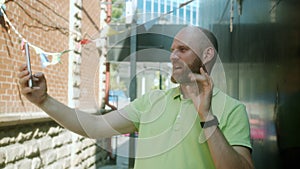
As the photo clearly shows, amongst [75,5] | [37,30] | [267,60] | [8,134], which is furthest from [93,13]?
[267,60]

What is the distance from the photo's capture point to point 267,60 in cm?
231

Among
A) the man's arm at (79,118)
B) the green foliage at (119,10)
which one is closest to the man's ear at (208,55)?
the man's arm at (79,118)

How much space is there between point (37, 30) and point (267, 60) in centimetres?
298

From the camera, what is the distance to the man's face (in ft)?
4.22

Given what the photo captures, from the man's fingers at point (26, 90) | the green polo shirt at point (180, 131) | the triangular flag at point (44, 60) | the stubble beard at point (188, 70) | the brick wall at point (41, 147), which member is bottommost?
the brick wall at point (41, 147)

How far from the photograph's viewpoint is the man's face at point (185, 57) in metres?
1.29

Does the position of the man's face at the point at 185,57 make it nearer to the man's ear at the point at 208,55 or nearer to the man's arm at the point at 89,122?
the man's ear at the point at 208,55

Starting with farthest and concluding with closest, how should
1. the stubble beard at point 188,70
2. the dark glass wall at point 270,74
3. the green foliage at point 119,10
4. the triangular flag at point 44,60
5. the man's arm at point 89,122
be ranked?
1. the triangular flag at point 44,60
2. the green foliage at point 119,10
3. the dark glass wall at point 270,74
4. the man's arm at point 89,122
5. the stubble beard at point 188,70

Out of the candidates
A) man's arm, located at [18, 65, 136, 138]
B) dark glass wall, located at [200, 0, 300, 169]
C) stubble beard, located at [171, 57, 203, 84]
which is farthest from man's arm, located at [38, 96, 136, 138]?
dark glass wall, located at [200, 0, 300, 169]

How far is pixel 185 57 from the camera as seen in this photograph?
4.28ft

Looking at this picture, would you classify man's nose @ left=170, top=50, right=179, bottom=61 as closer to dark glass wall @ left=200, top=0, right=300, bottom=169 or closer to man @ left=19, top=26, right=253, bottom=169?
man @ left=19, top=26, right=253, bottom=169

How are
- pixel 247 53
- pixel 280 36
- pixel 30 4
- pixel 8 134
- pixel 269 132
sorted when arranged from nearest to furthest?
1. pixel 280 36
2. pixel 269 132
3. pixel 247 53
4. pixel 8 134
5. pixel 30 4

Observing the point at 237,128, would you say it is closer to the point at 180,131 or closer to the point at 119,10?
the point at 180,131

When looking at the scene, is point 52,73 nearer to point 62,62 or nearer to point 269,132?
point 62,62
